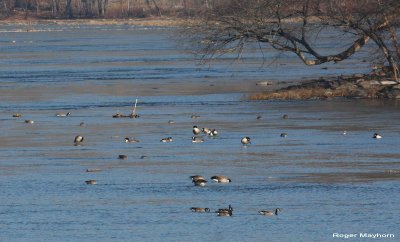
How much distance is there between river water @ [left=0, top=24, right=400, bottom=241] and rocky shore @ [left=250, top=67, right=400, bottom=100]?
3.25ft

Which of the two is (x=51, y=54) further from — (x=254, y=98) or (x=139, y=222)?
(x=139, y=222)

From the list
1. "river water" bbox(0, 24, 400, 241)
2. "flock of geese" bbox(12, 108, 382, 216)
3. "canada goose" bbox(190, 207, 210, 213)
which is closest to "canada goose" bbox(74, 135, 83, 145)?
"flock of geese" bbox(12, 108, 382, 216)

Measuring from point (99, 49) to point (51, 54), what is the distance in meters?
6.07

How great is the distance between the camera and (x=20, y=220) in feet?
50.1

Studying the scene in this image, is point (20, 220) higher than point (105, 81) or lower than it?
higher

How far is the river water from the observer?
1470cm

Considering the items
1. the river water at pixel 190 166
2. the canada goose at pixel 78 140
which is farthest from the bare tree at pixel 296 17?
the canada goose at pixel 78 140

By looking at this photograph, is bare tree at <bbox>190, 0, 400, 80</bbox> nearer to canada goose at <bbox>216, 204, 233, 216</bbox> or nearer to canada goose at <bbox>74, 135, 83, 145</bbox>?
canada goose at <bbox>74, 135, 83, 145</bbox>

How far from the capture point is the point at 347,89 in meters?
33.8

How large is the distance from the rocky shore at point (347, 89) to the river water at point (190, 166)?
99 cm

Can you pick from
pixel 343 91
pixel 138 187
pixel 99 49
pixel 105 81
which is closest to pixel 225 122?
pixel 343 91

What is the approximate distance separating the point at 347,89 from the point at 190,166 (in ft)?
47.6

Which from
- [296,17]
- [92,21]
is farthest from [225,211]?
[92,21]

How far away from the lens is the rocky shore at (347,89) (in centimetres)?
3294
